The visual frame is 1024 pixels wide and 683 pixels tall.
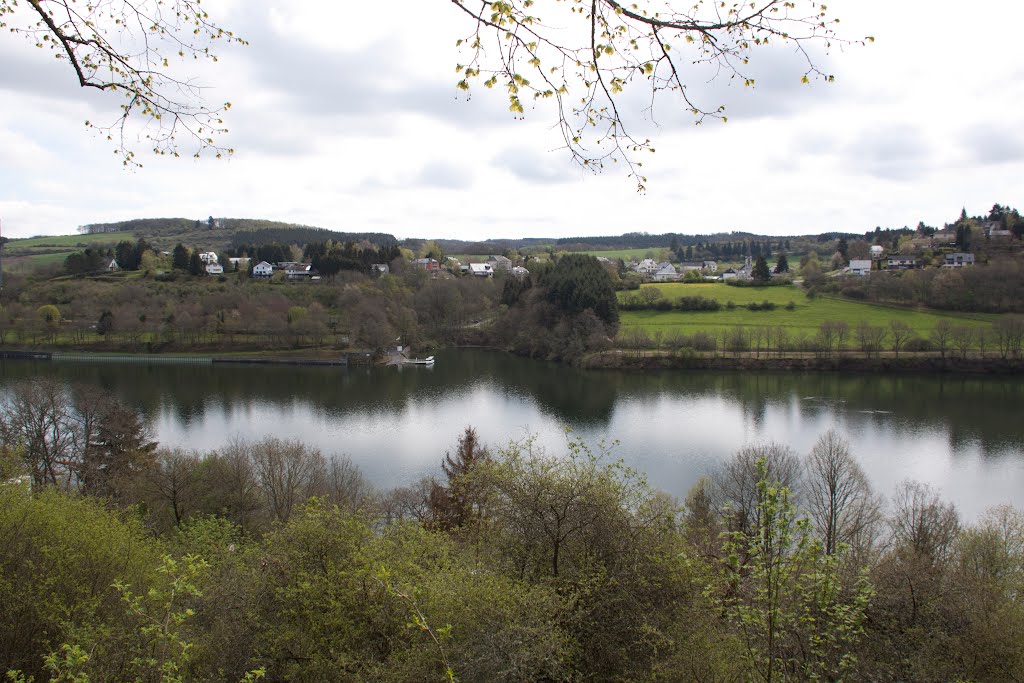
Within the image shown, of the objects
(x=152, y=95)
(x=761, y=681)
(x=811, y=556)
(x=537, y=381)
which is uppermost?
(x=152, y=95)

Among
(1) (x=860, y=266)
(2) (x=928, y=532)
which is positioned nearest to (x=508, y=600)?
(2) (x=928, y=532)

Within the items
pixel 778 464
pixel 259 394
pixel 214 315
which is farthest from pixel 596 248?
pixel 778 464

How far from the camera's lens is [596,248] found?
419ft

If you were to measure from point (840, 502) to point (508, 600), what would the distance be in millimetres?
12172

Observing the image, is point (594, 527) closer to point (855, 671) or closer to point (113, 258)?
point (855, 671)

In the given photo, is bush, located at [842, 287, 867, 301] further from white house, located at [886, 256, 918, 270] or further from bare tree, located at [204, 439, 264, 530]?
bare tree, located at [204, 439, 264, 530]

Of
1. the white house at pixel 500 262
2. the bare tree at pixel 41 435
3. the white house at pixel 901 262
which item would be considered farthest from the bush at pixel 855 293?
the bare tree at pixel 41 435

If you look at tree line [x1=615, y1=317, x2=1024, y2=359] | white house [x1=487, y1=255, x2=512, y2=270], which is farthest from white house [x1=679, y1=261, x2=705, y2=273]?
tree line [x1=615, y1=317, x2=1024, y2=359]

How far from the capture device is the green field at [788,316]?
41906 mm

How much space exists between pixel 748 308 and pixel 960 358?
15.0 metres

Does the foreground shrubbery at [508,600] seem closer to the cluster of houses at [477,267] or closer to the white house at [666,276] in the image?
the white house at [666,276]

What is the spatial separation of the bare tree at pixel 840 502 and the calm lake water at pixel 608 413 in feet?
10.2

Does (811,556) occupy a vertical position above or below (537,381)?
above

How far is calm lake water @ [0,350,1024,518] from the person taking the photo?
66.0 ft
